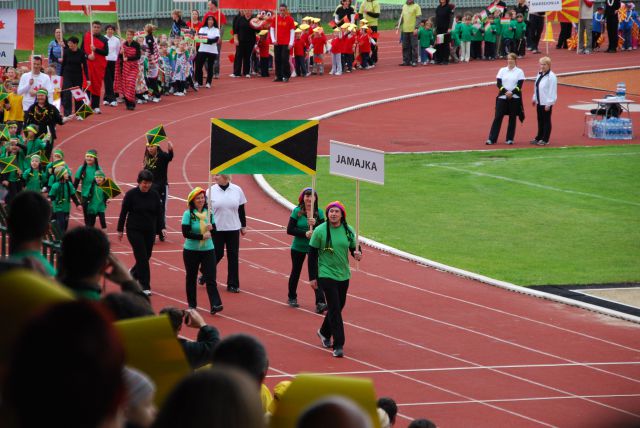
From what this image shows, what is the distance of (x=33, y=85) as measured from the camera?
1056 inches

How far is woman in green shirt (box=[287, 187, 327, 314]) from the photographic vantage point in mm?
16609

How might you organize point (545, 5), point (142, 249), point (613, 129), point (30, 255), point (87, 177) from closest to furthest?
point (30, 255), point (142, 249), point (87, 177), point (613, 129), point (545, 5)

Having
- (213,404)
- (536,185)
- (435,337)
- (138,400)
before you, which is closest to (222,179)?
(435,337)

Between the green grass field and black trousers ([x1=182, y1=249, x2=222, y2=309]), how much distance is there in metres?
5.07

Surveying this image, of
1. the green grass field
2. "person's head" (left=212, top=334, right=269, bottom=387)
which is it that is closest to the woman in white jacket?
the green grass field

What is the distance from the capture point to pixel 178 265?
1930 cm

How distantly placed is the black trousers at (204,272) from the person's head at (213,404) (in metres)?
12.8

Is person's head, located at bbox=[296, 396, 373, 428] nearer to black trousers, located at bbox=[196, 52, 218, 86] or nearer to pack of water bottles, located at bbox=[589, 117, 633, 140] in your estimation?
pack of water bottles, located at bbox=[589, 117, 633, 140]

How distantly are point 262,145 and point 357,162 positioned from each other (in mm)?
1382

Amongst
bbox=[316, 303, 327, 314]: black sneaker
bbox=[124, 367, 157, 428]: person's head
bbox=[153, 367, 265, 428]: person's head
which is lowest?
bbox=[316, 303, 327, 314]: black sneaker

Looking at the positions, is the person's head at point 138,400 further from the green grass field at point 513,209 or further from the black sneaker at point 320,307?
the green grass field at point 513,209

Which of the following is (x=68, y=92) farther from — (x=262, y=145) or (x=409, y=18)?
(x=262, y=145)

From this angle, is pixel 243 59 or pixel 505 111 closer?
pixel 505 111

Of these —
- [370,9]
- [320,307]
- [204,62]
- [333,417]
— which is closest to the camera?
[333,417]
